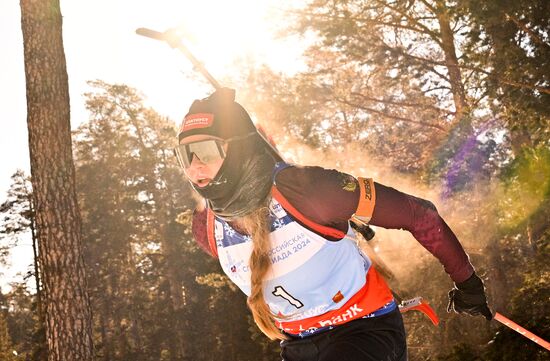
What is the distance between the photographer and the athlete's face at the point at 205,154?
2822 millimetres

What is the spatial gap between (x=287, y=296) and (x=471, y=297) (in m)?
1.02

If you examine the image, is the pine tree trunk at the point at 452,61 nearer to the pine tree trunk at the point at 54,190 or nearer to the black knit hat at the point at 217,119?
the pine tree trunk at the point at 54,190

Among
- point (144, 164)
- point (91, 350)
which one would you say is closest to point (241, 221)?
point (91, 350)

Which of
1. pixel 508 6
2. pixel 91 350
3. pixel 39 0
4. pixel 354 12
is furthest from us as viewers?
pixel 354 12

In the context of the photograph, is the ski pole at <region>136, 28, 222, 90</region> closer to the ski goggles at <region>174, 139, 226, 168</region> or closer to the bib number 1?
the ski goggles at <region>174, 139, 226, 168</region>

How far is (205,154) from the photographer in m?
2.85

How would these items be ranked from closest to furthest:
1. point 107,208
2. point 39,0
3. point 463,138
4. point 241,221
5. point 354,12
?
1. point 241,221
2. point 39,0
3. point 463,138
4. point 354,12
5. point 107,208

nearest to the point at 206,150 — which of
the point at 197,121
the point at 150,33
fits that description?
the point at 197,121

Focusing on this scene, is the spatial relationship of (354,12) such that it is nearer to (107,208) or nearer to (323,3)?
(323,3)

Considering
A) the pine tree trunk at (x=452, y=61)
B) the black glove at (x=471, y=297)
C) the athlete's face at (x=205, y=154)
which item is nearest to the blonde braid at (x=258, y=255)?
the athlete's face at (x=205, y=154)

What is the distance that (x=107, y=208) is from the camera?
113ft

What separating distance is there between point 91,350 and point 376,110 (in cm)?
1020

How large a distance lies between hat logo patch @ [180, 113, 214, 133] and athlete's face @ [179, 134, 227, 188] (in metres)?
0.06

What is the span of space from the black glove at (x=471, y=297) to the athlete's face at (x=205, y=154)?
1.42m
